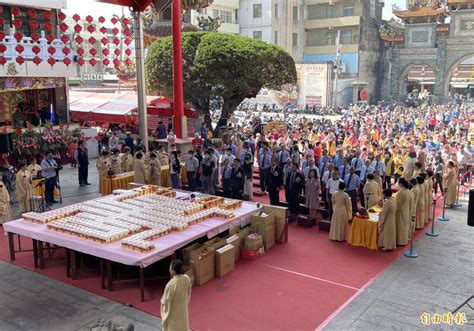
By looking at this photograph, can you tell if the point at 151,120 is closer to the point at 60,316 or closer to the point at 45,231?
the point at 45,231

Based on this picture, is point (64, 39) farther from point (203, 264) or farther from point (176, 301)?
point (176, 301)

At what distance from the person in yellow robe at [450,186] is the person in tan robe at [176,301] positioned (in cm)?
994

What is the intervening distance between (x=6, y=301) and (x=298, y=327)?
484 cm

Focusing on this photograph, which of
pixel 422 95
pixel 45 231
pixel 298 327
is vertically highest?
pixel 422 95

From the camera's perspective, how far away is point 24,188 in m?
12.3

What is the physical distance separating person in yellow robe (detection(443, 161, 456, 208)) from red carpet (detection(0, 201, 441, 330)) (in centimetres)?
419

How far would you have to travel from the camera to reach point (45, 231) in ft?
29.4

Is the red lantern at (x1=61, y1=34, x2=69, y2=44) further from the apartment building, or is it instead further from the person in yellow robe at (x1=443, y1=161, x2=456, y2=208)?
the apartment building

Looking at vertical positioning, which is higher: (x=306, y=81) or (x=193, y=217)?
(x=306, y=81)

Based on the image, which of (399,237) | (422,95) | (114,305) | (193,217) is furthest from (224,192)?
(422,95)

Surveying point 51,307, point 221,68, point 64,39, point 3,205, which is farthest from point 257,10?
point 51,307

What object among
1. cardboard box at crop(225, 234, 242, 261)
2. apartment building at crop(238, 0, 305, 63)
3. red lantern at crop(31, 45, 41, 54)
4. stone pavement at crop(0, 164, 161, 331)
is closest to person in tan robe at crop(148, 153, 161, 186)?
cardboard box at crop(225, 234, 242, 261)

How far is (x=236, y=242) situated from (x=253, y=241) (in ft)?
1.14

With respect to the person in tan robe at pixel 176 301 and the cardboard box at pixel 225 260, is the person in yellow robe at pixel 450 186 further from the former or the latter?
the person in tan robe at pixel 176 301
